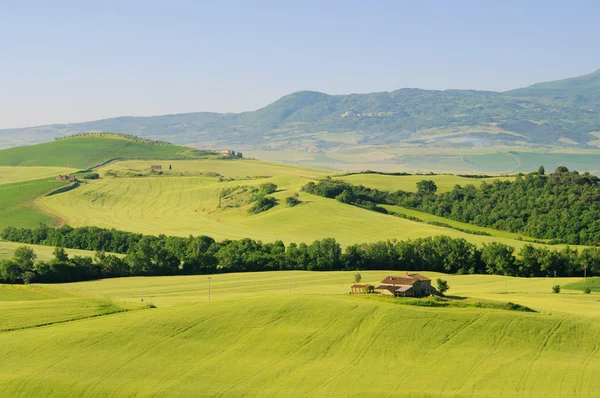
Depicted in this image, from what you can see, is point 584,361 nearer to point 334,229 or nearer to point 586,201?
point 334,229

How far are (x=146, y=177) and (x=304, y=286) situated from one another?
10557 centimetres

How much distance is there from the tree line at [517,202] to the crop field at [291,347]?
5839cm

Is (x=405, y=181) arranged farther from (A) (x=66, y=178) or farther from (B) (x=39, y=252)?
(B) (x=39, y=252)

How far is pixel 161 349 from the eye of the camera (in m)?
51.7

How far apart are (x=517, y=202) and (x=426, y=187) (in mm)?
22169

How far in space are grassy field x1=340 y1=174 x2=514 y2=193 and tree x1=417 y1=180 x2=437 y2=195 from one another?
3.69 ft

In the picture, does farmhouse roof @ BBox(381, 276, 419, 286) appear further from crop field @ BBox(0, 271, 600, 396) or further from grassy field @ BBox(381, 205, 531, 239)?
grassy field @ BBox(381, 205, 531, 239)

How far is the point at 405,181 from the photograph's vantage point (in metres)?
170

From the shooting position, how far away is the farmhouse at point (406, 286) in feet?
235

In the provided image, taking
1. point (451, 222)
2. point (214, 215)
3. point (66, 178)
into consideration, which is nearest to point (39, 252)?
point (214, 215)

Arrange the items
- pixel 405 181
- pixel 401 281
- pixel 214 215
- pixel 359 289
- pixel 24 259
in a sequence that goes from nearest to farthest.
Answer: pixel 401 281 → pixel 359 289 → pixel 24 259 → pixel 214 215 → pixel 405 181

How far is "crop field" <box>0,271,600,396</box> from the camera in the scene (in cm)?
4538

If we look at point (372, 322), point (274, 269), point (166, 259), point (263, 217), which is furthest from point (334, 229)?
point (372, 322)

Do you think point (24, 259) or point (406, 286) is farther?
point (24, 259)
